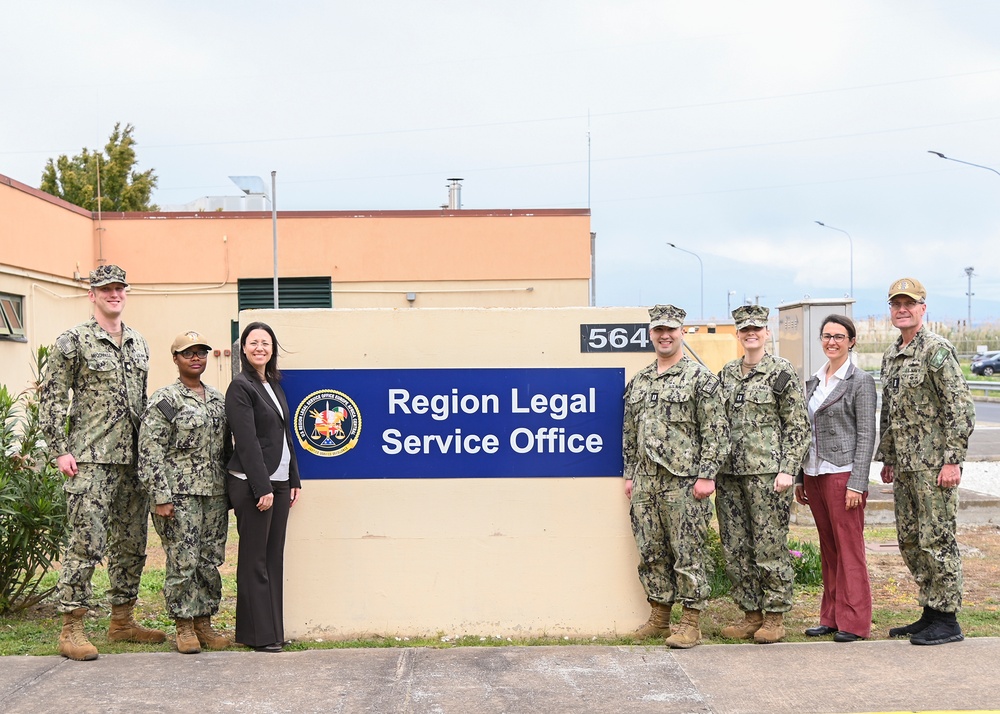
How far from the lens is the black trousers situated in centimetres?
546

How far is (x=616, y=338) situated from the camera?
19.5 feet

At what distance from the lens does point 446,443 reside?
19.3ft

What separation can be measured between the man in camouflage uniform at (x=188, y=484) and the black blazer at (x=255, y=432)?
16 cm

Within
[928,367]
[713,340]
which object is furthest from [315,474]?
[713,340]

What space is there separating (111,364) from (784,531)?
12.7 ft

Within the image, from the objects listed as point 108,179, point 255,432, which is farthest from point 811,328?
point 108,179

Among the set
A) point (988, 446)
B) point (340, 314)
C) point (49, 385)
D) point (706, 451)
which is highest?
point (340, 314)

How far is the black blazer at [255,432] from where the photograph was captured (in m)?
5.34

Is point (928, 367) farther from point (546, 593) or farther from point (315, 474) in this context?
point (315, 474)

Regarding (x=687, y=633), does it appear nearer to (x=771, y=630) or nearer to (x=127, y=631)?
(x=771, y=630)

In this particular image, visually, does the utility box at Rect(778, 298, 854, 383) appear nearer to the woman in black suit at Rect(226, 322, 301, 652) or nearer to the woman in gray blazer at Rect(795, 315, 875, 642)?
the woman in gray blazer at Rect(795, 315, 875, 642)

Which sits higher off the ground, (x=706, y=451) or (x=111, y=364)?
(x=111, y=364)

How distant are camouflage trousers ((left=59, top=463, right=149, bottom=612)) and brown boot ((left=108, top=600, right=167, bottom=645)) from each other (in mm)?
Result: 50

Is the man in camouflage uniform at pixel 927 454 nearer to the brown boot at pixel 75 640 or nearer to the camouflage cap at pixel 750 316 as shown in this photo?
the camouflage cap at pixel 750 316
